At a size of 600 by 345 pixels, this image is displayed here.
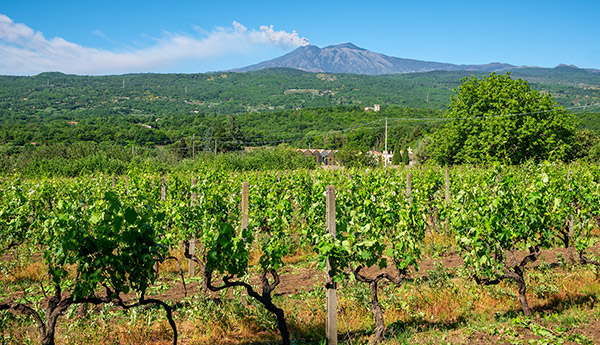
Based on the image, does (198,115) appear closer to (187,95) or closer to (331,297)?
(187,95)

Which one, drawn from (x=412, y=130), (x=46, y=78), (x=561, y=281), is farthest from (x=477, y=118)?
(x=46, y=78)

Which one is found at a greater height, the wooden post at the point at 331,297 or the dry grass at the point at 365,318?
the wooden post at the point at 331,297

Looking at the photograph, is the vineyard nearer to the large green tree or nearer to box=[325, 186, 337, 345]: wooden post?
box=[325, 186, 337, 345]: wooden post

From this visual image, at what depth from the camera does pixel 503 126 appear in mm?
26641

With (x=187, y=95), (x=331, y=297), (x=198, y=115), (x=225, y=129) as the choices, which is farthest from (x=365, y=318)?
(x=187, y=95)

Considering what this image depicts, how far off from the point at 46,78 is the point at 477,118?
574ft

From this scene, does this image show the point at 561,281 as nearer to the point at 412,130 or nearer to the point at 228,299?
the point at 228,299

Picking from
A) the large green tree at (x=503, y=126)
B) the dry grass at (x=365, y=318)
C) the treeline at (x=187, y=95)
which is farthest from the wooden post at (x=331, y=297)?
the treeline at (x=187, y=95)

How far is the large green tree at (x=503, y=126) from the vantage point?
1036 inches

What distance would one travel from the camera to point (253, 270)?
7508 millimetres

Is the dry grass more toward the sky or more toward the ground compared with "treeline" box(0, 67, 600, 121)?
more toward the ground

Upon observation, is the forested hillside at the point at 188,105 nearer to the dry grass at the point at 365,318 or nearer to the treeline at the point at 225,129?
the treeline at the point at 225,129

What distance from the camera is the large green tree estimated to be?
Result: 26312 millimetres

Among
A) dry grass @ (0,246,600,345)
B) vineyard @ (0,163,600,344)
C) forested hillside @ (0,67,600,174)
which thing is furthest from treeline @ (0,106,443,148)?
dry grass @ (0,246,600,345)
